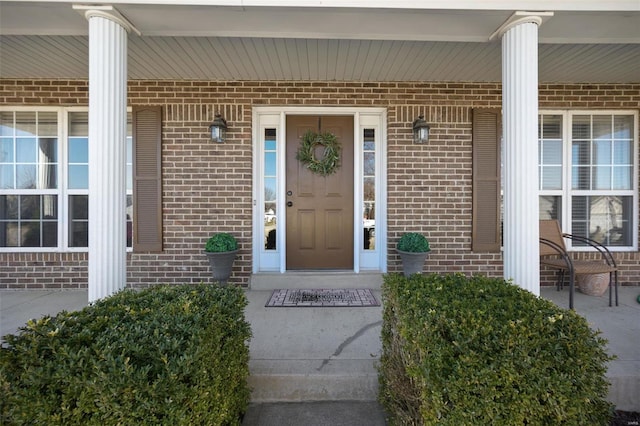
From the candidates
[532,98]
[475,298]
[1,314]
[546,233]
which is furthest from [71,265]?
[546,233]

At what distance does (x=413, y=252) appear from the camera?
3.87 metres

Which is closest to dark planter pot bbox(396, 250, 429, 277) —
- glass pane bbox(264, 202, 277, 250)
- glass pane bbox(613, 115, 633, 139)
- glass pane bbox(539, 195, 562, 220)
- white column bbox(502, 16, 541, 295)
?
white column bbox(502, 16, 541, 295)

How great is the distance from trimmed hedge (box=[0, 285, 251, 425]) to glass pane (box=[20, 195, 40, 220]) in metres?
3.71

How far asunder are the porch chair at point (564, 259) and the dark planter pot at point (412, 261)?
1320 mm

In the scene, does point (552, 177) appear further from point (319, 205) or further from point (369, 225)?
point (319, 205)

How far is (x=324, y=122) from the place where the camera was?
14.4 feet

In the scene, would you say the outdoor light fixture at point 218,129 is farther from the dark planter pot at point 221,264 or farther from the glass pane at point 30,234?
the glass pane at point 30,234

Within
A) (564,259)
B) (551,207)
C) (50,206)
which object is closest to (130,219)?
(50,206)

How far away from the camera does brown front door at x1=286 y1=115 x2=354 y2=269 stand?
441cm

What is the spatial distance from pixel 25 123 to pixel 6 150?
43cm

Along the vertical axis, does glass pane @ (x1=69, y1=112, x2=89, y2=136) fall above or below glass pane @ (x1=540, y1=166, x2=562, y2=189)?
above

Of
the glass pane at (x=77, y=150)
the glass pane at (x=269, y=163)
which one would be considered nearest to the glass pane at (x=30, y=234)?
the glass pane at (x=77, y=150)

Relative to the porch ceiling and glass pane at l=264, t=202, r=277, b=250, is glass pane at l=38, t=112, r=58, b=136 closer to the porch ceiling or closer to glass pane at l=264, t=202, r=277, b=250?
the porch ceiling

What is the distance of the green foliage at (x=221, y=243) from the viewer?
3809 mm
